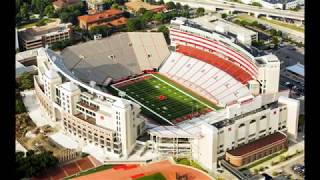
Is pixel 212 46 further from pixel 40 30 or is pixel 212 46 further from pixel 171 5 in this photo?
pixel 40 30

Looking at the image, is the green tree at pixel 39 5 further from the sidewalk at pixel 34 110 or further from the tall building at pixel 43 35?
the sidewalk at pixel 34 110

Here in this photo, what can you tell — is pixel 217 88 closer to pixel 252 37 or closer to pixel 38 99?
pixel 252 37

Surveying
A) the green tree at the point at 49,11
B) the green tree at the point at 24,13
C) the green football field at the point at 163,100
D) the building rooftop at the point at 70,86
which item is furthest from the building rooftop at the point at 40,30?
the building rooftop at the point at 70,86

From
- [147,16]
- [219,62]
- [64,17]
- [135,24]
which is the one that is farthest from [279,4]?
[64,17]

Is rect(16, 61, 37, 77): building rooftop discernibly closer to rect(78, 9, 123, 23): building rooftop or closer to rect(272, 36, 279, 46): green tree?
rect(78, 9, 123, 23): building rooftop

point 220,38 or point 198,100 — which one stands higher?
point 220,38

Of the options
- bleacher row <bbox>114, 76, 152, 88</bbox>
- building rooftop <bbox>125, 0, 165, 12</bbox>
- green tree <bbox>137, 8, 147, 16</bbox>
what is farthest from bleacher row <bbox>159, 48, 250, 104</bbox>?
building rooftop <bbox>125, 0, 165, 12</bbox>

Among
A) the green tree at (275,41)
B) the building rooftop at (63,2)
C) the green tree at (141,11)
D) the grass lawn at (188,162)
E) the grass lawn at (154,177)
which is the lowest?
the grass lawn at (154,177)
